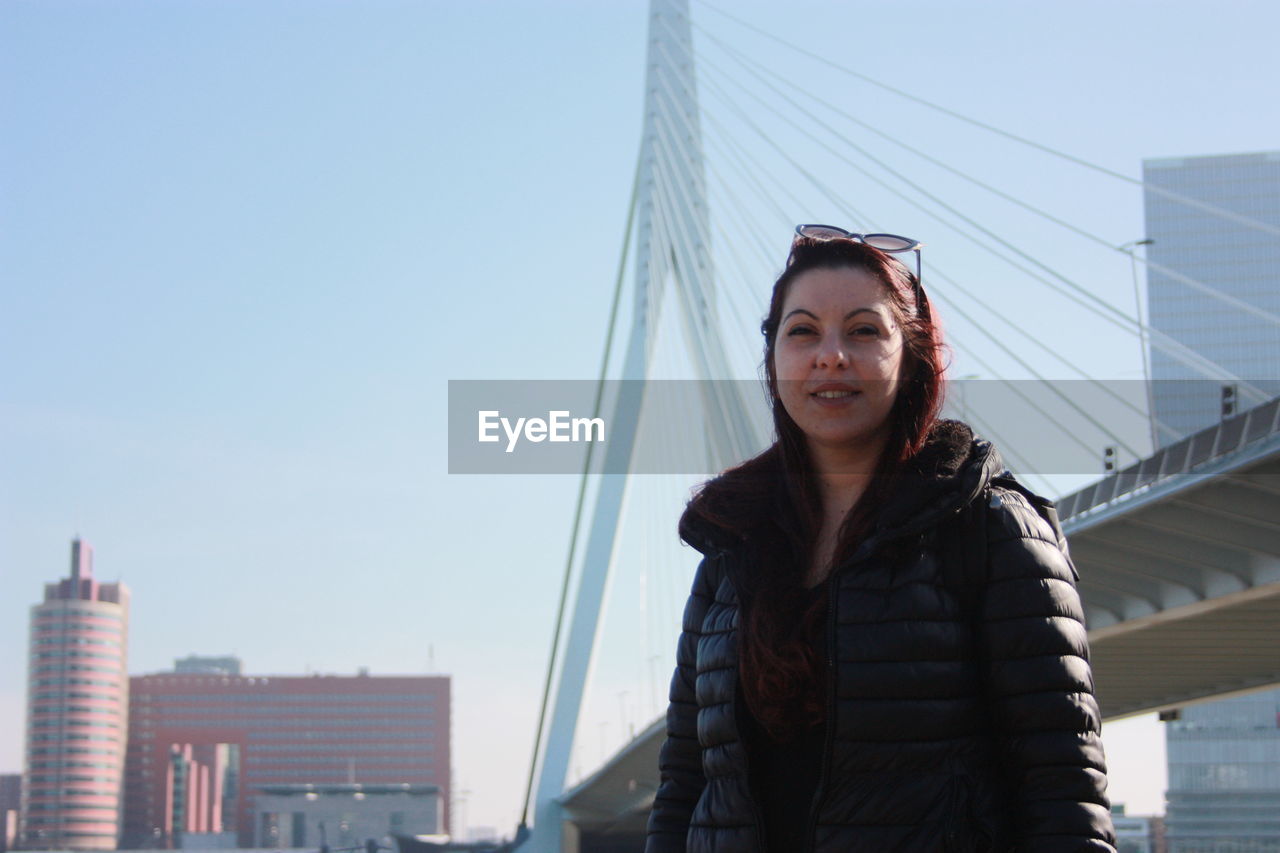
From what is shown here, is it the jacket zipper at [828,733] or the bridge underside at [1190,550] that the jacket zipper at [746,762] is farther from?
the bridge underside at [1190,550]

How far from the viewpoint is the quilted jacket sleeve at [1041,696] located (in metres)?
2.17

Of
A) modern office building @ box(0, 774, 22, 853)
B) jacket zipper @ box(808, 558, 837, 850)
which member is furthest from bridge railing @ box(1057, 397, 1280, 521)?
modern office building @ box(0, 774, 22, 853)

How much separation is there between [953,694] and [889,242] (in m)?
0.68

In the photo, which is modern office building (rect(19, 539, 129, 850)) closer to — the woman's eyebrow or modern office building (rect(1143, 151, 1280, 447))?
modern office building (rect(1143, 151, 1280, 447))

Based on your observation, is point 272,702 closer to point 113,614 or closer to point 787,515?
point 113,614

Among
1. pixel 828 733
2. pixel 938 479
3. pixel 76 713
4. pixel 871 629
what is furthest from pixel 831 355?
pixel 76 713

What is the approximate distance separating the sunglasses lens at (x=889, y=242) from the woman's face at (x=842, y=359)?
0.08 meters

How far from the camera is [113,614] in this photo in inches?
6038

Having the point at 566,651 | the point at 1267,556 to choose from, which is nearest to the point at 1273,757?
the point at 566,651

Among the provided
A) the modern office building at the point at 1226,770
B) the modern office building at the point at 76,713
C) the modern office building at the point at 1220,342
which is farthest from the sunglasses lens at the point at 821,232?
the modern office building at the point at 76,713

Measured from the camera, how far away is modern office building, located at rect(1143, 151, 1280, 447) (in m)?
89.9

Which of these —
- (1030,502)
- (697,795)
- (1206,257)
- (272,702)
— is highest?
(1206,257)

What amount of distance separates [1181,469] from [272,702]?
514 feet

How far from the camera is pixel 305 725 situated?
165 meters
